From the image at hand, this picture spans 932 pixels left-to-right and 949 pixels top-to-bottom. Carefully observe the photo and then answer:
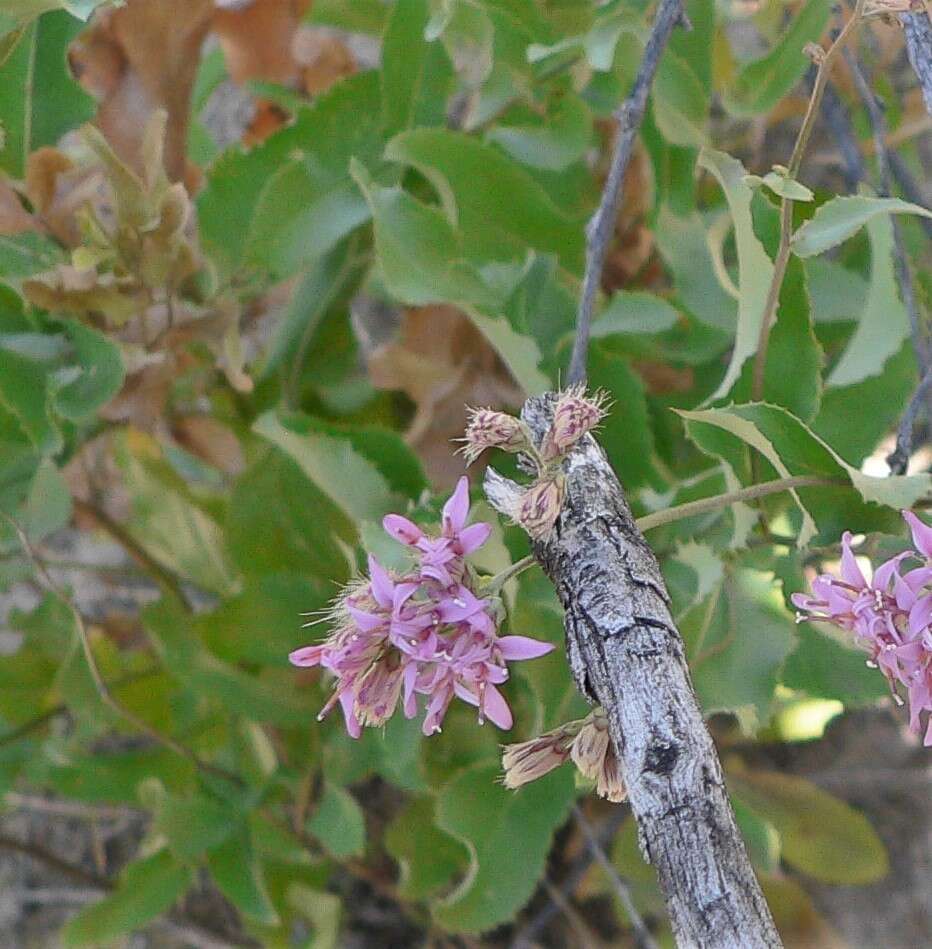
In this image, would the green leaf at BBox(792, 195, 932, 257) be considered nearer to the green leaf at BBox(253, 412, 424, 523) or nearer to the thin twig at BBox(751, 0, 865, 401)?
the thin twig at BBox(751, 0, 865, 401)

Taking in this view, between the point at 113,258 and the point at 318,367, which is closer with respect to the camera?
the point at 113,258

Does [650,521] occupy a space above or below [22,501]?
below

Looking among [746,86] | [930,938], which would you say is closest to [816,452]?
[746,86]

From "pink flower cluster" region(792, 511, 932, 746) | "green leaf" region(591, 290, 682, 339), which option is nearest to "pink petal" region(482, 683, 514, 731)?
"pink flower cluster" region(792, 511, 932, 746)

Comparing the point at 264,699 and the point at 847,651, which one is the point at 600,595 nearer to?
the point at 847,651

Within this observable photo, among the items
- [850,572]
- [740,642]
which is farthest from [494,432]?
[740,642]

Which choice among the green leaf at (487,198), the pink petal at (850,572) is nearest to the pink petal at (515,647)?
the pink petal at (850,572)
